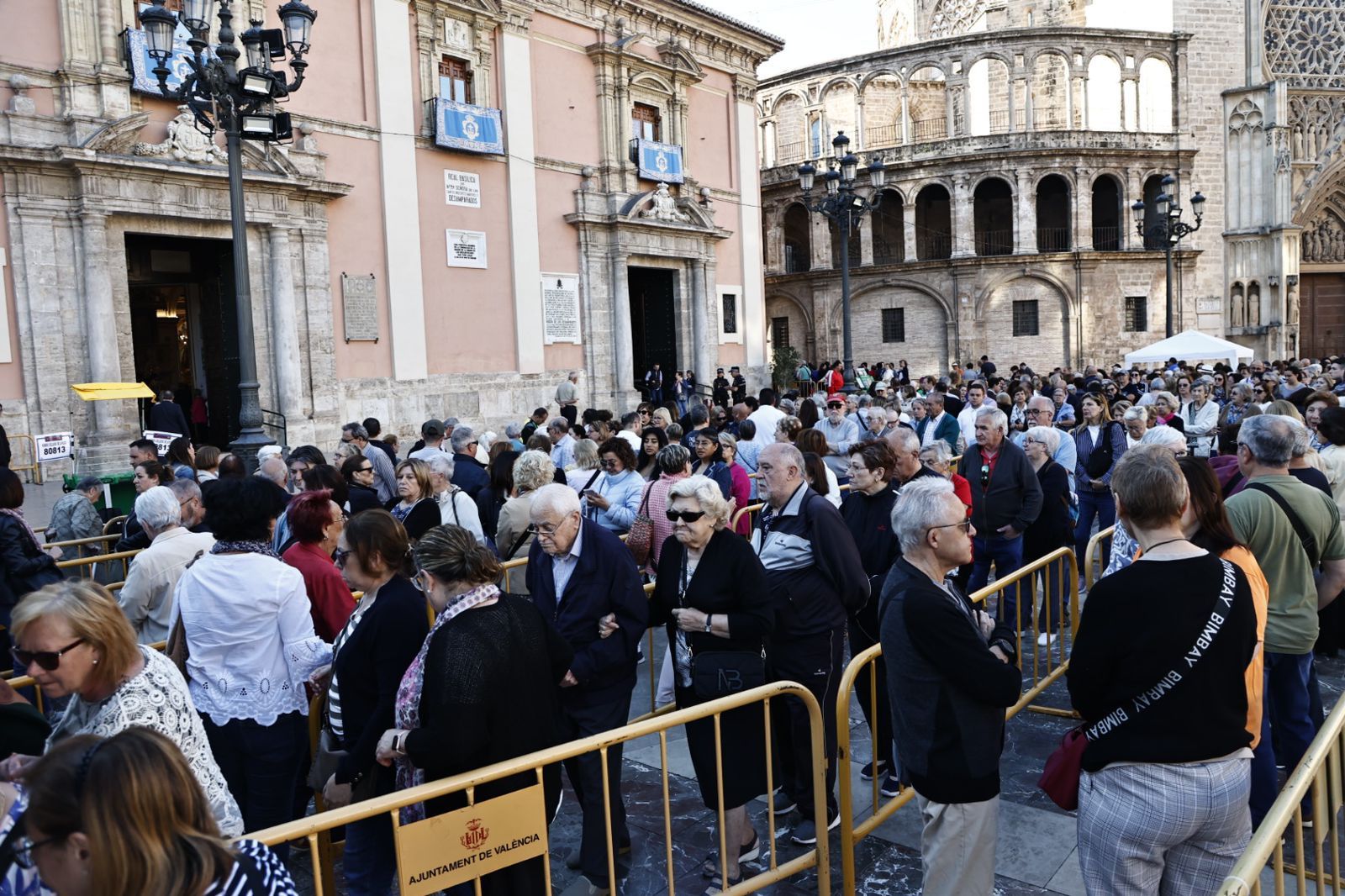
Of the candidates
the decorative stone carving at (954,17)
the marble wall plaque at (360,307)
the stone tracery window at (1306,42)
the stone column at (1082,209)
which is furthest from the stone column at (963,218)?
the marble wall plaque at (360,307)

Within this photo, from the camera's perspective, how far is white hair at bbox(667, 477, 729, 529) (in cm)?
421

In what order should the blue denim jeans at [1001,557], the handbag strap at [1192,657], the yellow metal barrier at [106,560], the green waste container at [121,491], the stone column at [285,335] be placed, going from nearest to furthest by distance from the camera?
the handbag strap at [1192,657] → the yellow metal barrier at [106,560] → the blue denim jeans at [1001,557] → the green waste container at [121,491] → the stone column at [285,335]

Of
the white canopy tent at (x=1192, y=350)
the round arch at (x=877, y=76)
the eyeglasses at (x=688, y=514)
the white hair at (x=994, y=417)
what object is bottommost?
the eyeglasses at (x=688, y=514)

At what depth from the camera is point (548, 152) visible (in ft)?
71.4

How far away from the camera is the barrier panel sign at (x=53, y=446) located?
13375 mm

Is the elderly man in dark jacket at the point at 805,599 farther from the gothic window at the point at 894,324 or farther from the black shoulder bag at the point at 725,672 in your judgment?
the gothic window at the point at 894,324

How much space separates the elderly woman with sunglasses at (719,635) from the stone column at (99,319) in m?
13.3

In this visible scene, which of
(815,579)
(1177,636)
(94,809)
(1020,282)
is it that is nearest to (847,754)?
(815,579)

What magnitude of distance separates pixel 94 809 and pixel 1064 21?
47104 millimetres

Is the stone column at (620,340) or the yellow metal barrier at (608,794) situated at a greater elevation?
the stone column at (620,340)

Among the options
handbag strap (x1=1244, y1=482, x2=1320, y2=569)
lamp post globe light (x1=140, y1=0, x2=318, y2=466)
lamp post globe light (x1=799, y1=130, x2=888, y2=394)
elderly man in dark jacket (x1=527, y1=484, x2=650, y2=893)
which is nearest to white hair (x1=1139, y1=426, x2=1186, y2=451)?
handbag strap (x1=1244, y1=482, x2=1320, y2=569)

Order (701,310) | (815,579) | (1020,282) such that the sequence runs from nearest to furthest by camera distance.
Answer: (815,579)
(701,310)
(1020,282)

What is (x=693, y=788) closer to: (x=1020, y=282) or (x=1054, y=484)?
(x=1054, y=484)

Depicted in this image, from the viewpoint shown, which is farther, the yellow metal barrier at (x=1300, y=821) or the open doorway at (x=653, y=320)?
the open doorway at (x=653, y=320)
